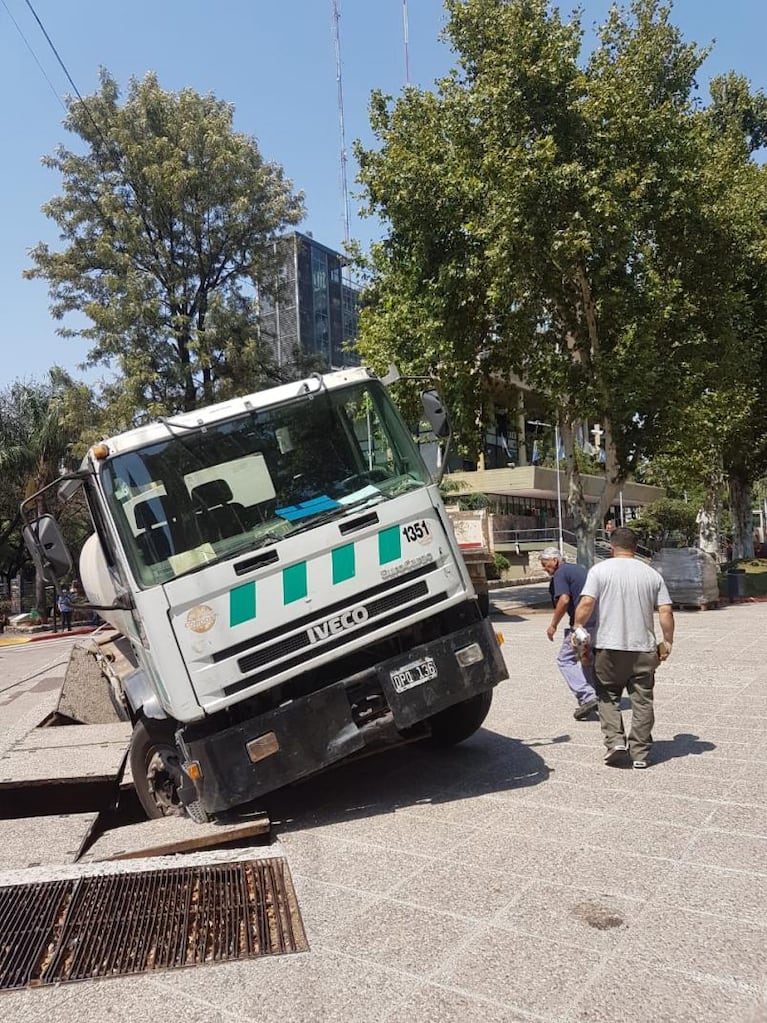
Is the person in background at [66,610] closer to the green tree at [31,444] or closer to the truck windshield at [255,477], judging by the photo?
the green tree at [31,444]

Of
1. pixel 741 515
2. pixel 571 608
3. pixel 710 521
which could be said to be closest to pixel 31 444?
pixel 710 521

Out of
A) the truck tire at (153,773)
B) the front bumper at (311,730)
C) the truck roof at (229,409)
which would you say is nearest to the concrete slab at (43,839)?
the truck tire at (153,773)

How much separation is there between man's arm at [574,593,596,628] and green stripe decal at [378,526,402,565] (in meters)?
1.61

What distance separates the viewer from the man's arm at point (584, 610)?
6.46 metres

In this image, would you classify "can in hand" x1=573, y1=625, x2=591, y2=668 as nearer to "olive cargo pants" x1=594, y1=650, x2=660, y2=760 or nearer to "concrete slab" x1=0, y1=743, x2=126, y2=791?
"olive cargo pants" x1=594, y1=650, x2=660, y2=760

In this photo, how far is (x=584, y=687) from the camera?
26.6ft

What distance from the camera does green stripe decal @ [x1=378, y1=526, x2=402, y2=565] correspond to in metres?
5.64

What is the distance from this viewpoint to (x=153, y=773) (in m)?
6.18

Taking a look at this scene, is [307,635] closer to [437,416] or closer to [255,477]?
[255,477]


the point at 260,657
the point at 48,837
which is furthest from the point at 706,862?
the point at 48,837

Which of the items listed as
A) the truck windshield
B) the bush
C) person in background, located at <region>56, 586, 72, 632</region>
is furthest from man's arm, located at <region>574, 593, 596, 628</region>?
the bush

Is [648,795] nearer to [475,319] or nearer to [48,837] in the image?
[48,837]

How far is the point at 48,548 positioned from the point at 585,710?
5.01m

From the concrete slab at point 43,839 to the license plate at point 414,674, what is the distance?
2254mm
